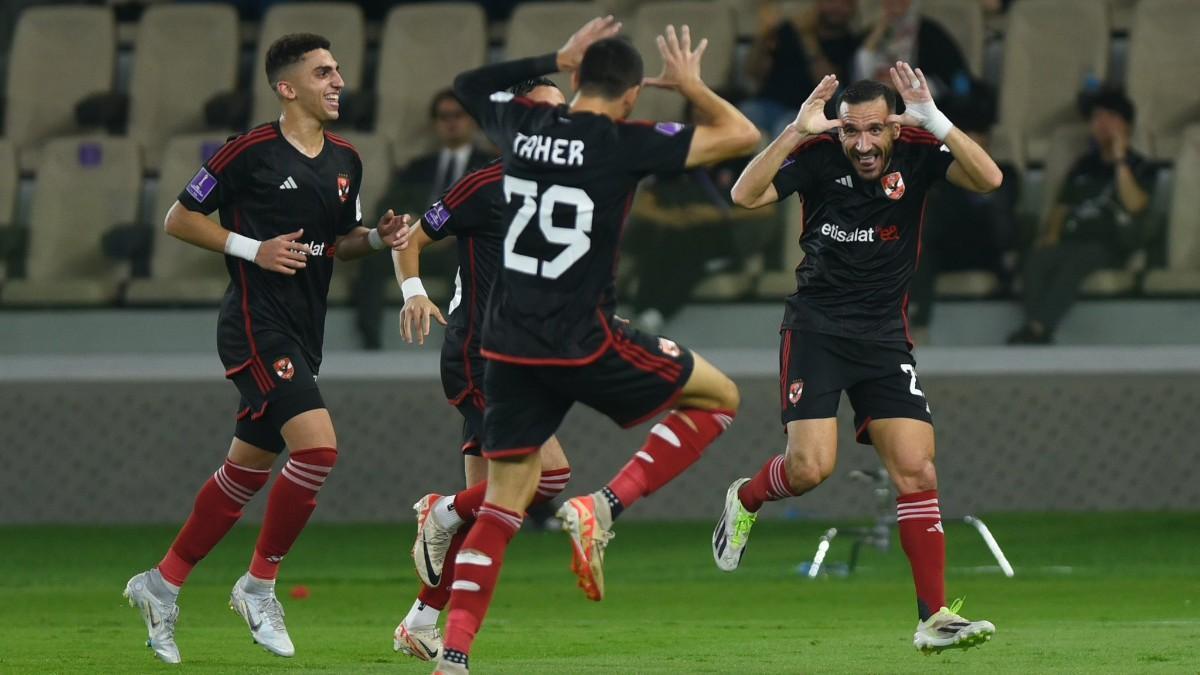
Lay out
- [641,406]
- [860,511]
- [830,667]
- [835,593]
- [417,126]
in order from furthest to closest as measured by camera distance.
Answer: [417,126]
[860,511]
[835,593]
[830,667]
[641,406]

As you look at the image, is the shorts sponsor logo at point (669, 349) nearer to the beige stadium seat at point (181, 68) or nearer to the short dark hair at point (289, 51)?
the short dark hair at point (289, 51)

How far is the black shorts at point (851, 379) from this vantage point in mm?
7594

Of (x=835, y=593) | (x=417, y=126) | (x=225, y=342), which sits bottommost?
(x=835, y=593)

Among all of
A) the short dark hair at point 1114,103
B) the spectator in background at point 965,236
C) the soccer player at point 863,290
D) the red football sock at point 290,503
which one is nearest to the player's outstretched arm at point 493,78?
the soccer player at point 863,290

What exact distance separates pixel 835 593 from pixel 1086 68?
5541 millimetres

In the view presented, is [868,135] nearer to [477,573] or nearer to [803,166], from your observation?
[803,166]

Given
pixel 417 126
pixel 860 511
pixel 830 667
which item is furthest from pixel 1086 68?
pixel 830 667

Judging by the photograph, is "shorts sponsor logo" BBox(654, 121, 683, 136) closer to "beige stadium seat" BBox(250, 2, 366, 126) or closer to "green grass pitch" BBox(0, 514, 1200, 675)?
"green grass pitch" BBox(0, 514, 1200, 675)

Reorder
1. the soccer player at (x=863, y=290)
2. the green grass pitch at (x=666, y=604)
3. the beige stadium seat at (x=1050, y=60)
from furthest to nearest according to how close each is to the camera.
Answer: the beige stadium seat at (x=1050, y=60) < the green grass pitch at (x=666, y=604) < the soccer player at (x=863, y=290)

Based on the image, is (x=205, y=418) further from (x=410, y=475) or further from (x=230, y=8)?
(x=230, y=8)

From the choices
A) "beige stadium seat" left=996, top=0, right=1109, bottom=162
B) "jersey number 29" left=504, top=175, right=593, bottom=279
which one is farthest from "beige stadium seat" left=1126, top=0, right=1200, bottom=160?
"jersey number 29" left=504, top=175, right=593, bottom=279

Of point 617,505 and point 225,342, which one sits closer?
point 617,505

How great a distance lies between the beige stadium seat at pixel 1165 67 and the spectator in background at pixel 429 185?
489 centimetres

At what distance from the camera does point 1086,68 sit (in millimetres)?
14531
